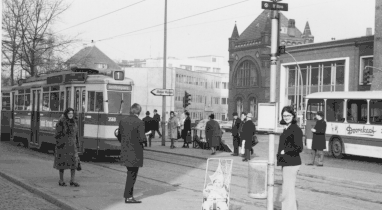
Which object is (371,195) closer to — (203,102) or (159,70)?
(159,70)

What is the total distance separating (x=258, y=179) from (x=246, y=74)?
2932 inches

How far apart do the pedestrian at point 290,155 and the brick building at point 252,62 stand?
68846 millimetres

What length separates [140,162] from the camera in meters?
9.88

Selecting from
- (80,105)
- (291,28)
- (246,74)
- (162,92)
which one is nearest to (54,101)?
(80,105)

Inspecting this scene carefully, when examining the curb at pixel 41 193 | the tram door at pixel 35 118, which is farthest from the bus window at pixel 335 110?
the curb at pixel 41 193

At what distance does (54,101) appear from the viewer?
21.2 meters

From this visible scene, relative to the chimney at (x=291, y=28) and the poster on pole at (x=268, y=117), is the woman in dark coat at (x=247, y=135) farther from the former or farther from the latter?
the chimney at (x=291, y=28)

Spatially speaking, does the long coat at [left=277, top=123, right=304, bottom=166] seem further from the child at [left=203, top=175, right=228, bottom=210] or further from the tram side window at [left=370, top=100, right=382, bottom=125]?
the tram side window at [left=370, top=100, right=382, bottom=125]

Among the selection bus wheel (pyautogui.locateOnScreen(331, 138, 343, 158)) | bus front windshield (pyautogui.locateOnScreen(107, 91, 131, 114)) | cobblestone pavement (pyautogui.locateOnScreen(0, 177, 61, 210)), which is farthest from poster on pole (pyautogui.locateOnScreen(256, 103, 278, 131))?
bus wheel (pyautogui.locateOnScreen(331, 138, 343, 158))

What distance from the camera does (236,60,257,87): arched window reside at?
8094cm

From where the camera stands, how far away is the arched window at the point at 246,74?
80938mm

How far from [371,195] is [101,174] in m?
7.20

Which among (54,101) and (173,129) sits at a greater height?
(54,101)

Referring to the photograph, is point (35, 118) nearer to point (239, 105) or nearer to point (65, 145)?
point (65, 145)
